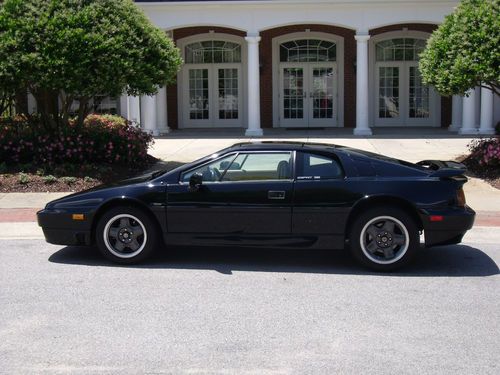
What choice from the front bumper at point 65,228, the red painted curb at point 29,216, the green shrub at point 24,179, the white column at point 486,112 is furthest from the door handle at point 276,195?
the white column at point 486,112

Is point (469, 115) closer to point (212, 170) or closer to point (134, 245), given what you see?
point (212, 170)

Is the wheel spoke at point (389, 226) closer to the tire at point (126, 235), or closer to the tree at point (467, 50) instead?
the tire at point (126, 235)

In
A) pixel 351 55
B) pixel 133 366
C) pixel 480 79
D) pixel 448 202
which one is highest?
pixel 351 55

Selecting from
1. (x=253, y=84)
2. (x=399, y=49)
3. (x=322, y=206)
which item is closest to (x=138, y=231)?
(x=322, y=206)

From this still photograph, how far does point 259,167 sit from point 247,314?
201cm

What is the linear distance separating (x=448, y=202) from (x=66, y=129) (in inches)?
366

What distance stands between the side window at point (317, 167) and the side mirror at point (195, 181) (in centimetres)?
102

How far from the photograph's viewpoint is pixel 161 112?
78.1ft

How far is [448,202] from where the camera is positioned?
23.4 feet

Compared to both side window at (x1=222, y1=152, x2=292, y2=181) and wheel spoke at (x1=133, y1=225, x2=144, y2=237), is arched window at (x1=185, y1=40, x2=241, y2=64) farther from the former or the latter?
wheel spoke at (x1=133, y1=225, x2=144, y2=237)

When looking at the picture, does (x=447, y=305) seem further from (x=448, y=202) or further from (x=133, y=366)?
(x=133, y=366)

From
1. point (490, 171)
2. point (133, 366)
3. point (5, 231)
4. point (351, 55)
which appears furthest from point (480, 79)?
point (351, 55)

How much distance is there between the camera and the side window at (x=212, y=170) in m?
7.42

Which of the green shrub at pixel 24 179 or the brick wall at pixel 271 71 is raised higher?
the brick wall at pixel 271 71
